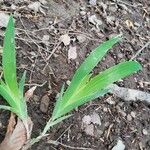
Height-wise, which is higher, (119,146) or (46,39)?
(46,39)

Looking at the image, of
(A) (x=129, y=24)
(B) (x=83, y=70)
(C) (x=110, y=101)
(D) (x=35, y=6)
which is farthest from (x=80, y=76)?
(A) (x=129, y=24)

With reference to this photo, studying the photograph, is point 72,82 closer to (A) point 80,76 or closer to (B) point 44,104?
(A) point 80,76

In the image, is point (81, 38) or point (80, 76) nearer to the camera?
point (80, 76)

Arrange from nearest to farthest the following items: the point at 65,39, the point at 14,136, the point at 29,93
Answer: the point at 14,136, the point at 29,93, the point at 65,39

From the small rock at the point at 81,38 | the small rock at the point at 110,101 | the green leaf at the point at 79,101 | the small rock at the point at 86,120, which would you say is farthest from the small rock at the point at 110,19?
the green leaf at the point at 79,101

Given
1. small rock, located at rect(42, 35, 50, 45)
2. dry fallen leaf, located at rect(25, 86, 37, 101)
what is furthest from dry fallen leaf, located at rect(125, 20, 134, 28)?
dry fallen leaf, located at rect(25, 86, 37, 101)

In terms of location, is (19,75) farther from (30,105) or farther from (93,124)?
(93,124)
